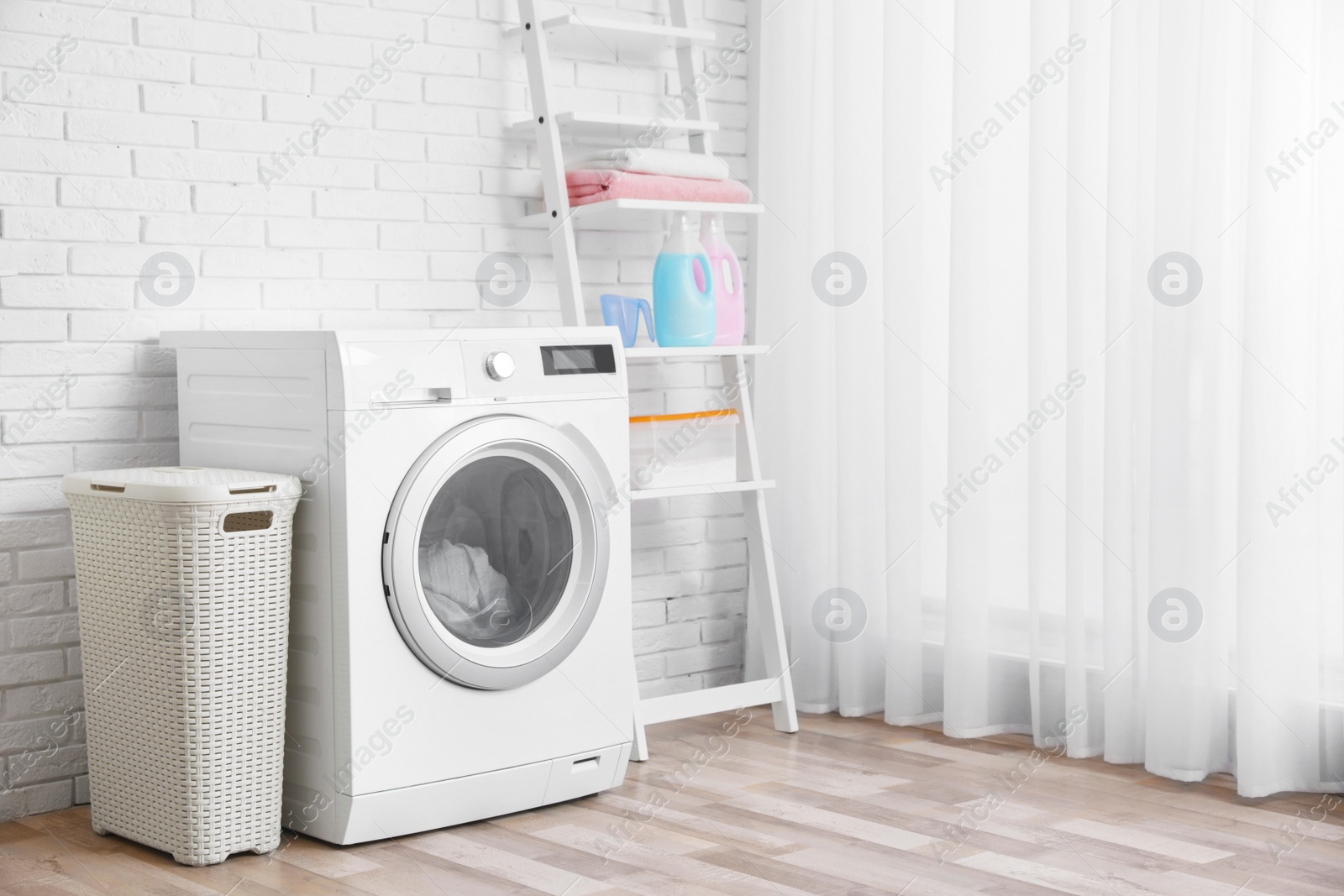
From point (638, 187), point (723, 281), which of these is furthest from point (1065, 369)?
point (638, 187)

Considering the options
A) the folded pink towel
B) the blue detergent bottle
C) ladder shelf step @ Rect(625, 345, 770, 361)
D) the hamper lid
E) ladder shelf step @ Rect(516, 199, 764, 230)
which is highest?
the folded pink towel

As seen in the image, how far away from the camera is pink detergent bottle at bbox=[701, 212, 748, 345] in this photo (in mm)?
3119

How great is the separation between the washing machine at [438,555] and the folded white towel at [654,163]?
18.6 inches

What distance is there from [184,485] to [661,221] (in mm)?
1499

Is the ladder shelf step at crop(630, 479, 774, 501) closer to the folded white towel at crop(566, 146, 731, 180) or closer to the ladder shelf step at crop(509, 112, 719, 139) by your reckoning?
the folded white towel at crop(566, 146, 731, 180)

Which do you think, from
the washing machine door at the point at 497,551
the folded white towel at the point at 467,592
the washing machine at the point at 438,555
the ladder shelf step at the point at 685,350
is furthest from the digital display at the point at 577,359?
the folded white towel at the point at 467,592

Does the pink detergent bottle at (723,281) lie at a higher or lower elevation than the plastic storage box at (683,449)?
higher

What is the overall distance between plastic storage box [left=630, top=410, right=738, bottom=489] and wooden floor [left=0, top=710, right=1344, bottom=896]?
61 centimetres

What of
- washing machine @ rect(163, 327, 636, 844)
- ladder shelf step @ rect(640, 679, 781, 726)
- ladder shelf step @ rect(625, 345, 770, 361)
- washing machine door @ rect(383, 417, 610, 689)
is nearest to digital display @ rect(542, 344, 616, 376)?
washing machine @ rect(163, 327, 636, 844)

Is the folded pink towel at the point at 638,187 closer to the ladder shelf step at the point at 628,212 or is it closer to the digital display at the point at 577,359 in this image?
the ladder shelf step at the point at 628,212

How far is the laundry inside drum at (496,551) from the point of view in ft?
8.00

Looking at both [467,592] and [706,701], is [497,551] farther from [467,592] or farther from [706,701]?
[706,701]

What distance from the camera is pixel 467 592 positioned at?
8.13 feet

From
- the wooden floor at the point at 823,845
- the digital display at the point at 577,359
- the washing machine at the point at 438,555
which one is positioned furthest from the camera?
the digital display at the point at 577,359
